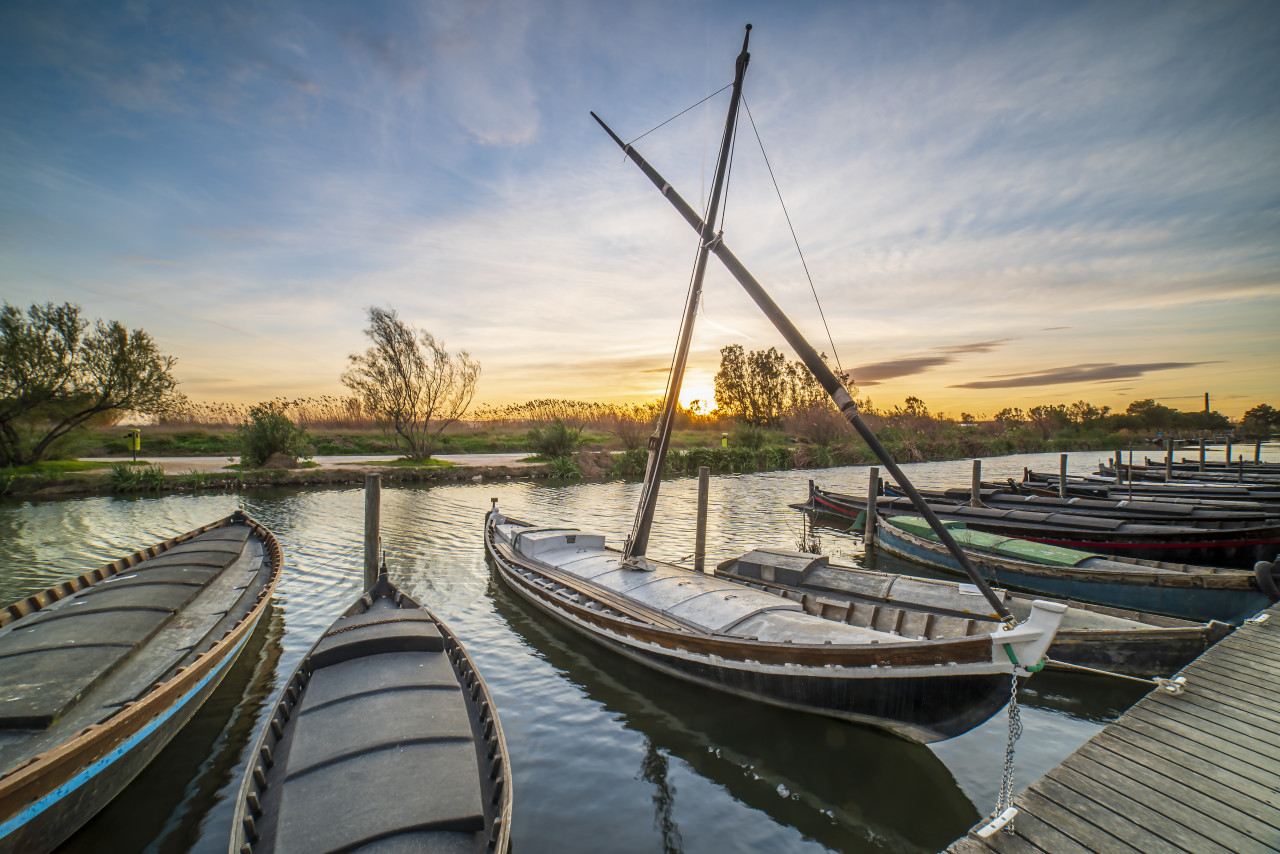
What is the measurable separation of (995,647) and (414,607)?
782 cm

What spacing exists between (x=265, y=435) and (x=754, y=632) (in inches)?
1449

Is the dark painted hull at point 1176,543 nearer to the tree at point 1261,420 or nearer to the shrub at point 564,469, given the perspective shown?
the shrub at point 564,469

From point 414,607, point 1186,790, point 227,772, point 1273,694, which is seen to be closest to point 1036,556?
point 1273,694

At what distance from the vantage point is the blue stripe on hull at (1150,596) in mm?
10680

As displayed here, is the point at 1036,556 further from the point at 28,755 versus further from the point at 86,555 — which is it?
the point at 86,555

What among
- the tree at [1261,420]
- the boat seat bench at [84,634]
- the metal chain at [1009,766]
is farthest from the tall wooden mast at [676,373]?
the tree at [1261,420]

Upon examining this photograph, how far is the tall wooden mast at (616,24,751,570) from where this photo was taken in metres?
10.9

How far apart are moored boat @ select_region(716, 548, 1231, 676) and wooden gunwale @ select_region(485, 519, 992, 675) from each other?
7.98 ft

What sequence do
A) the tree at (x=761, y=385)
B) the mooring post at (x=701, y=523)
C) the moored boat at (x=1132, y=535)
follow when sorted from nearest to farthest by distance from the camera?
the moored boat at (x=1132, y=535) → the mooring post at (x=701, y=523) → the tree at (x=761, y=385)

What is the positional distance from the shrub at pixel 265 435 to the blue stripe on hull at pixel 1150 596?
3840 cm

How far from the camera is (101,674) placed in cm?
624

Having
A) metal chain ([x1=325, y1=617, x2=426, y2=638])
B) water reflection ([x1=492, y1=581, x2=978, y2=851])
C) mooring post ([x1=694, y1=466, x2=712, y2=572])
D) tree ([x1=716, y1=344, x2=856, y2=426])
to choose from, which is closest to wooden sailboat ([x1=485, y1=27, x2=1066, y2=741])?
water reflection ([x1=492, y1=581, x2=978, y2=851])

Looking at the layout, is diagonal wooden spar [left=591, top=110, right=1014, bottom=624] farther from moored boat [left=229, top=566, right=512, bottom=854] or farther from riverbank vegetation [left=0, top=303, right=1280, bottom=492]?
riverbank vegetation [left=0, top=303, right=1280, bottom=492]

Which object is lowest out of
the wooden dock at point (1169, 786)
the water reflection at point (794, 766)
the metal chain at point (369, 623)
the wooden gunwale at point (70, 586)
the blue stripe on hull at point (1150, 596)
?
the water reflection at point (794, 766)
